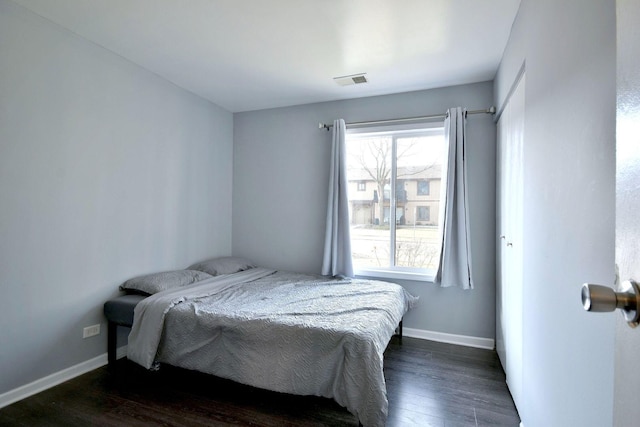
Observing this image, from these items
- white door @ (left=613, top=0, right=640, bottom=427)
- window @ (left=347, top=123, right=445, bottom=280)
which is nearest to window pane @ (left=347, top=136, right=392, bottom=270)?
window @ (left=347, top=123, right=445, bottom=280)

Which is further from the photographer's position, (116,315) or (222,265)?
(222,265)

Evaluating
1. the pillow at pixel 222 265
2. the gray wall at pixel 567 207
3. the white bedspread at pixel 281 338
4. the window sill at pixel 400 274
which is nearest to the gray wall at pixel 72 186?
the pillow at pixel 222 265

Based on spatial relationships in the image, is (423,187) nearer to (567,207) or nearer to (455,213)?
(455,213)

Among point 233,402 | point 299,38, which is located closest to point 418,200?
point 299,38

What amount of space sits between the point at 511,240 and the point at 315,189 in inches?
85.8

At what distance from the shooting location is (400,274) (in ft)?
11.1

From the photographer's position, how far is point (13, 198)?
6.72 feet

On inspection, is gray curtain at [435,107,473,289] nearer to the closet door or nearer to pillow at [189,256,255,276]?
the closet door

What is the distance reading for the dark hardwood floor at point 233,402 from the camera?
6.26 feet

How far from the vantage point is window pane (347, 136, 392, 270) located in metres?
3.56

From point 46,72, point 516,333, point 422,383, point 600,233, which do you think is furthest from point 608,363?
point 46,72

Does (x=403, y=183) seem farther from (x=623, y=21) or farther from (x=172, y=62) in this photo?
(x=623, y=21)

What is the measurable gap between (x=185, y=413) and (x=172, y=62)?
Result: 9.34ft

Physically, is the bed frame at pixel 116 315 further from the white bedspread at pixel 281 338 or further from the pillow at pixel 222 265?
the pillow at pixel 222 265
